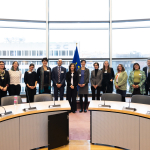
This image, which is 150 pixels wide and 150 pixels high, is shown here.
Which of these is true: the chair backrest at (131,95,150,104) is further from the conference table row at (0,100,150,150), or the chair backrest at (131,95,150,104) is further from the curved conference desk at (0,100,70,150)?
the curved conference desk at (0,100,70,150)

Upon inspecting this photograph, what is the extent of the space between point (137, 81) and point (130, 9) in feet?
10.1

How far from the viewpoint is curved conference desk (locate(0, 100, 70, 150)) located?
2264mm

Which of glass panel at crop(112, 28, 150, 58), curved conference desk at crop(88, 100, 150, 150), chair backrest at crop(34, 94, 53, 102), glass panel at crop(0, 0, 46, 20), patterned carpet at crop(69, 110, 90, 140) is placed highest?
glass panel at crop(0, 0, 46, 20)

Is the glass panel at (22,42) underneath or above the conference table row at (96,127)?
above

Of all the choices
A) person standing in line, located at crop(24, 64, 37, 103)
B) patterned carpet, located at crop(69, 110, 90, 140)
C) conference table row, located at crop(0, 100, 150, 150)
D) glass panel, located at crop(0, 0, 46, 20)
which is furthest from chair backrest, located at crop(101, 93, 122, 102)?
glass panel, located at crop(0, 0, 46, 20)

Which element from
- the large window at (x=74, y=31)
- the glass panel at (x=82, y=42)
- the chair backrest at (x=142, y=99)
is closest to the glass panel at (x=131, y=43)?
the large window at (x=74, y=31)

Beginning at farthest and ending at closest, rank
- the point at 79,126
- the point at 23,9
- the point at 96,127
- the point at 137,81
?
the point at 23,9 → the point at 137,81 → the point at 79,126 → the point at 96,127

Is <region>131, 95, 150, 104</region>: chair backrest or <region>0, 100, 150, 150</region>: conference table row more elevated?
<region>131, 95, 150, 104</region>: chair backrest

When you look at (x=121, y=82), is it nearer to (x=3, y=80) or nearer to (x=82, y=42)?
(x=82, y=42)

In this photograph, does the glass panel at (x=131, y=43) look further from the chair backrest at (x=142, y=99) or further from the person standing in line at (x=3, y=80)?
the person standing in line at (x=3, y=80)

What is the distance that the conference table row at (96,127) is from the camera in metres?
2.33

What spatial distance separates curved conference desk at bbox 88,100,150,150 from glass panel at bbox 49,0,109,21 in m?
4.22

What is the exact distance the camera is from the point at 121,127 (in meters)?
2.60

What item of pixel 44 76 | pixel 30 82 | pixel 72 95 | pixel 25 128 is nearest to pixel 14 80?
pixel 30 82
